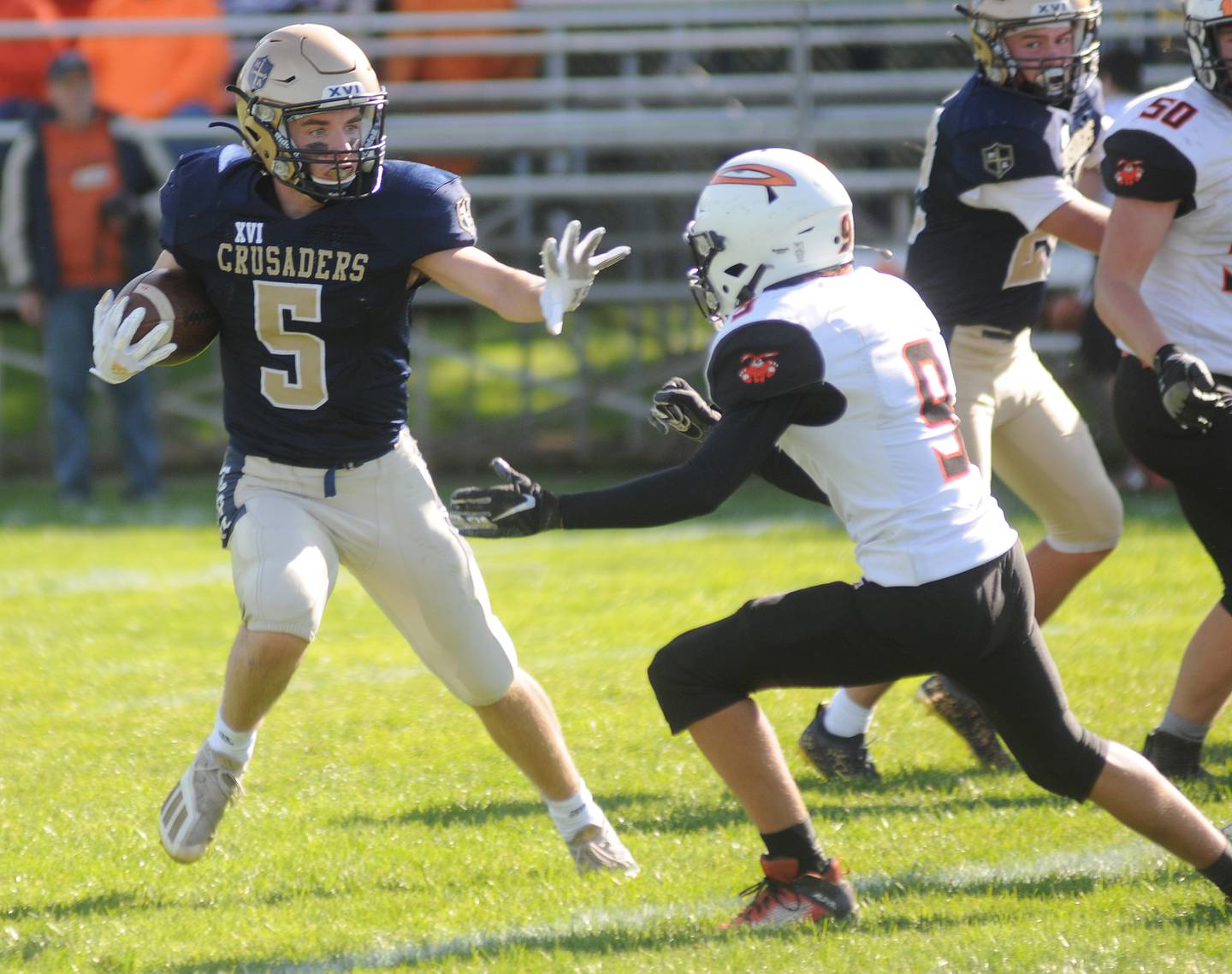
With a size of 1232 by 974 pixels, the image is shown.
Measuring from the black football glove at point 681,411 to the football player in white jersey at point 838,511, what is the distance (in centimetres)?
22

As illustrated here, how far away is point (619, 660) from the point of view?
5531mm

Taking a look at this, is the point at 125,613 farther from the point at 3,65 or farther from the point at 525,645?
the point at 3,65

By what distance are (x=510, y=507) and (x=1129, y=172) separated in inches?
65.1

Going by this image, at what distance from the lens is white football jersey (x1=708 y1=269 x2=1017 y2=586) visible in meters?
2.91

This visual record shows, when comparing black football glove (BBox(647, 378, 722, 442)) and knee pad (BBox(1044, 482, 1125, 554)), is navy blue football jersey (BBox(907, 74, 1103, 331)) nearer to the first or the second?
knee pad (BBox(1044, 482, 1125, 554))

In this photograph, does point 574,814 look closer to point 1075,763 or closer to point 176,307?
point 1075,763

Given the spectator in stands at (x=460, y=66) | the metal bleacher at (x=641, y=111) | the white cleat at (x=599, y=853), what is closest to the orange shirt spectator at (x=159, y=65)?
the metal bleacher at (x=641, y=111)

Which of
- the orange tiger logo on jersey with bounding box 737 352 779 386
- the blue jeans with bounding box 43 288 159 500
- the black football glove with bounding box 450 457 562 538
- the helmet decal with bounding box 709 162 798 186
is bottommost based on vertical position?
the blue jeans with bounding box 43 288 159 500

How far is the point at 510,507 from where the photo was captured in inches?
114

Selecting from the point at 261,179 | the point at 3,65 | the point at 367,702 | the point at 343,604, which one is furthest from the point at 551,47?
the point at 261,179


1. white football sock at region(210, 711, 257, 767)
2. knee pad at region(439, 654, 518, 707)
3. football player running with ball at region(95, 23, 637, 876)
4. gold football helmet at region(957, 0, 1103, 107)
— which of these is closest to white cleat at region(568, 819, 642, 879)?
football player running with ball at region(95, 23, 637, 876)

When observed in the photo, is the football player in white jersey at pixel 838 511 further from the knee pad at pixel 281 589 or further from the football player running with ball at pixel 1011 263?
the football player running with ball at pixel 1011 263

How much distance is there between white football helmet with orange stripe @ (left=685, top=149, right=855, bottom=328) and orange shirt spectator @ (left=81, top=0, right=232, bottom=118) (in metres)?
7.27

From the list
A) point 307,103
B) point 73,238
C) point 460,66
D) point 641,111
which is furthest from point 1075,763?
point 460,66
